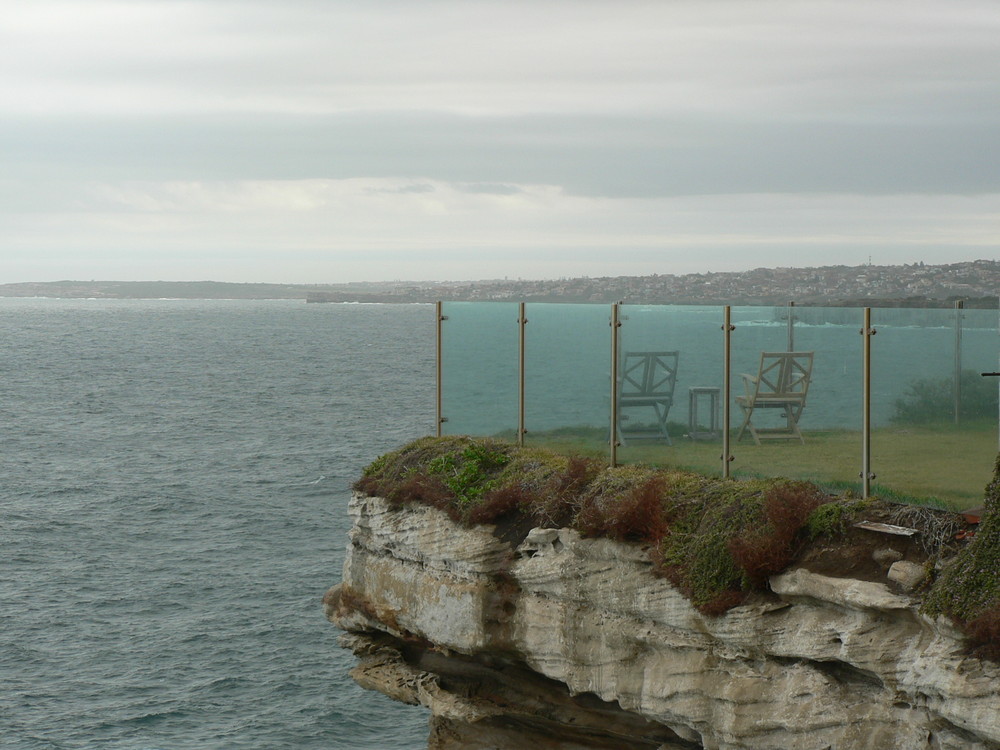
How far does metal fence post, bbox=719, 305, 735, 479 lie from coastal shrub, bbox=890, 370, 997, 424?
7.76 ft

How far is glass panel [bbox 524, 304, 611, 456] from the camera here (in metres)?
16.7

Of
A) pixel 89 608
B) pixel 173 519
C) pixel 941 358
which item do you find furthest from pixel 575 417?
pixel 173 519

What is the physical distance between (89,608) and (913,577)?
2444 centimetres

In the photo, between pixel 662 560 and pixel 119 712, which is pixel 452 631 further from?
pixel 119 712

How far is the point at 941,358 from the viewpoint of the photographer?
12.7m

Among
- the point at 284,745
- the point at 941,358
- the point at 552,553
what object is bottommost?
the point at 284,745

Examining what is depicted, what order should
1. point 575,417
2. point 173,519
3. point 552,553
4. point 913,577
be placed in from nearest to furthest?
point 913,577, point 552,553, point 575,417, point 173,519

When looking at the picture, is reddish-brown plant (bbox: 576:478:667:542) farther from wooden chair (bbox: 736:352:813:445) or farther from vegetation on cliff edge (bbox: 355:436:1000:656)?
wooden chair (bbox: 736:352:813:445)

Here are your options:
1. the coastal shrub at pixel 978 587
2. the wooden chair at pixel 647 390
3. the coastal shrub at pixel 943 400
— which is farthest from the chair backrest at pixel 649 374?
the coastal shrub at pixel 978 587

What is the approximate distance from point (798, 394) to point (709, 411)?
137 centimetres

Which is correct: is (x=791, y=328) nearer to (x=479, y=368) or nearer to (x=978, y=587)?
(x=978, y=587)

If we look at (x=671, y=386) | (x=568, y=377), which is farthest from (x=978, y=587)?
(x=568, y=377)

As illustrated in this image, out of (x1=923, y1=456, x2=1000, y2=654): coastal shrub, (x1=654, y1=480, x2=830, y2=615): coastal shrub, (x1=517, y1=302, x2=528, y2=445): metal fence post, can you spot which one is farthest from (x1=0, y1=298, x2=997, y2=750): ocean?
(x1=923, y1=456, x2=1000, y2=654): coastal shrub

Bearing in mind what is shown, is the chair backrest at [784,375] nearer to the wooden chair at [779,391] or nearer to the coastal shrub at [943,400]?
the wooden chair at [779,391]
